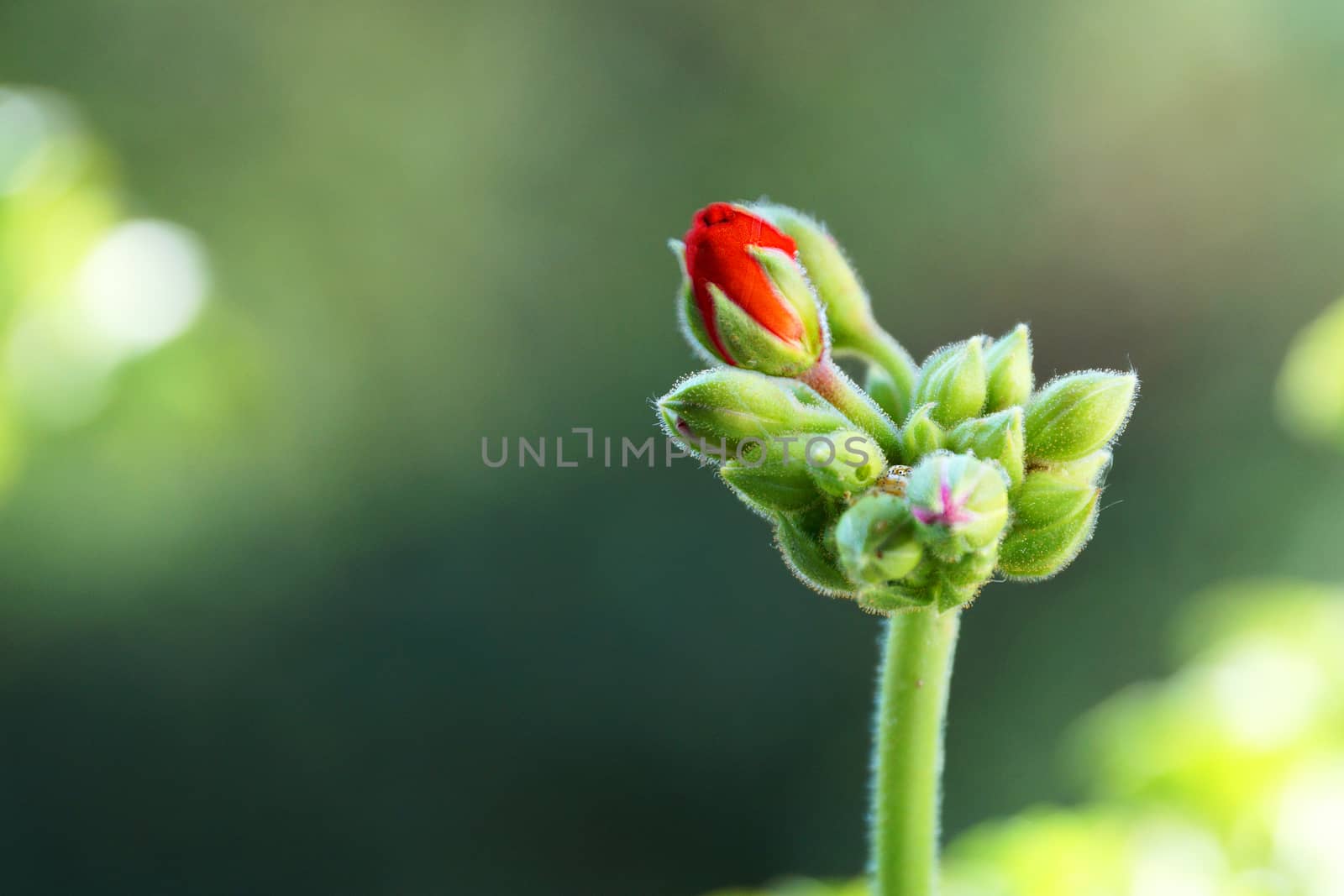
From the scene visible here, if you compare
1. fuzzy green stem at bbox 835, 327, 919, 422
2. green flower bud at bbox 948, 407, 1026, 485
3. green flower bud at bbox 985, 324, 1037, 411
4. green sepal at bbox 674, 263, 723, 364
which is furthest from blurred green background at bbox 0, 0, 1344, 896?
green flower bud at bbox 948, 407, 1026, 485

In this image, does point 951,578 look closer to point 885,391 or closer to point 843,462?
point 843,462

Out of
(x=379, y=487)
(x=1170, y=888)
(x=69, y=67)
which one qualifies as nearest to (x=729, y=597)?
(x=379, y=487)

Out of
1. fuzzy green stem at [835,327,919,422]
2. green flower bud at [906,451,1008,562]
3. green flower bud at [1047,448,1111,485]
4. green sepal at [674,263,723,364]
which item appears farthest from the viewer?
fuzzy green stem at [835,327,919,422]

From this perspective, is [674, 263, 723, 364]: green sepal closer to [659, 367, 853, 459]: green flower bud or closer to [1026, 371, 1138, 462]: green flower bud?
[659, 367, 853, 459]: green flower bud

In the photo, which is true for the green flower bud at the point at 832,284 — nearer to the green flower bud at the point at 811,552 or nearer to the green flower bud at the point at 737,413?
the green flower bud at the point at 737,413

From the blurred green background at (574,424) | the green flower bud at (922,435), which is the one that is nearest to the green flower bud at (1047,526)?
the green flower bud at (922,435)

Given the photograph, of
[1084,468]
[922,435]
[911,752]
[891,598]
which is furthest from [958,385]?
[911,752]
